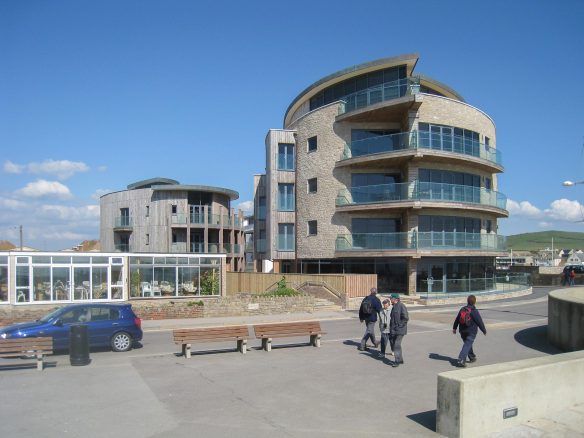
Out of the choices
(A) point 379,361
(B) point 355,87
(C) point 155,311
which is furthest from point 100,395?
(B) point 355,87

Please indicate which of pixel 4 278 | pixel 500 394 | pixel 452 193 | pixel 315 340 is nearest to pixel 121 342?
pixel 315 340

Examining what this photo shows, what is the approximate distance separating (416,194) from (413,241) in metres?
2.82

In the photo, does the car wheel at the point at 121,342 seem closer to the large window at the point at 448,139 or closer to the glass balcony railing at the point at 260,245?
the large window at the point at 448,139

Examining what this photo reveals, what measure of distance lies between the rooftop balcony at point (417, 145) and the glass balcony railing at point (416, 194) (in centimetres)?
208

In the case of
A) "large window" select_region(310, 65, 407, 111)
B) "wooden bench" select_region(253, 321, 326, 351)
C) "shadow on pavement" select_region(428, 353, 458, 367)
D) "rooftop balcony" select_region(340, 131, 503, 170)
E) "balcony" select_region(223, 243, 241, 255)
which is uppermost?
"large window" select_region(310, 65, 407, 111)

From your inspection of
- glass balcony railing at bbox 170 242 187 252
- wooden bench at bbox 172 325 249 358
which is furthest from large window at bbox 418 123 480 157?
glass balcony railing at bbox 170 242 187 252

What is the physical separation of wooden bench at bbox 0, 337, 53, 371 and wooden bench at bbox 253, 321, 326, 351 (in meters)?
5.23

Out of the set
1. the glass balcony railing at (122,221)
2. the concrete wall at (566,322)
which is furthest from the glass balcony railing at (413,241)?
the glass balcony railing at (122,221)

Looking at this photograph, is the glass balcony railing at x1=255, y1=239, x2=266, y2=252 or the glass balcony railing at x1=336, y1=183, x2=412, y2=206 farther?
the glass balcony railing at x1=255, y1=239, x2=266, y2=252

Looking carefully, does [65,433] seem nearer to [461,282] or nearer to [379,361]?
[379,361]

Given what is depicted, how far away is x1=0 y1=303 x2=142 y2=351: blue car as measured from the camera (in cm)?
1415

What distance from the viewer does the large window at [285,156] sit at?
3856 cm

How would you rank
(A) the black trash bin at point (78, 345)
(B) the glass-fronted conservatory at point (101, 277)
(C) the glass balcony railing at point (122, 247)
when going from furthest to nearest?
(C) the glass balcony railing at point (122, 247), (B) the glass-fronted conservatory at point (101, 277), (A) the black trash bin at point (78, 345)

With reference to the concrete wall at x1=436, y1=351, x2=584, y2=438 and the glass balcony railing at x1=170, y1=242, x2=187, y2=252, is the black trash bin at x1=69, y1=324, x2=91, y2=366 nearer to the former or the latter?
the concrete wall at x1=436, y1=351, x2=584, y2=438
